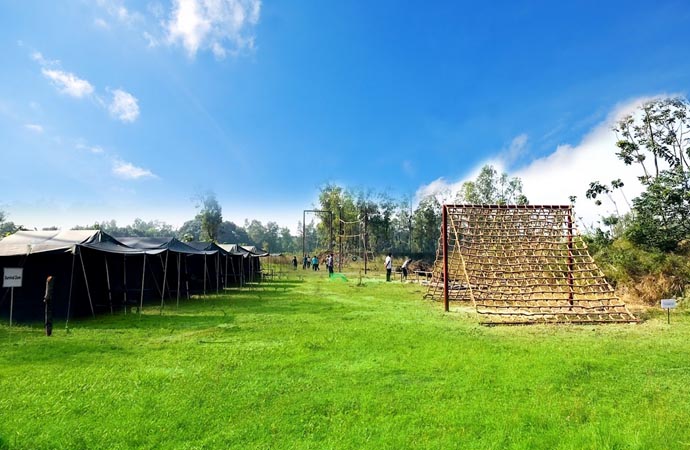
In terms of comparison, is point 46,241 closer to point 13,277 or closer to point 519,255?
point 13,277

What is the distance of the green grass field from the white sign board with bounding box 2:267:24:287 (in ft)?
2.87

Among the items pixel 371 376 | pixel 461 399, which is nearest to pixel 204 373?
pixel 371 376

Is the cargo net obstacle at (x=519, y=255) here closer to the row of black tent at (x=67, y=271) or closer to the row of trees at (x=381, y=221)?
the row of black tent at (x=67, y=271)

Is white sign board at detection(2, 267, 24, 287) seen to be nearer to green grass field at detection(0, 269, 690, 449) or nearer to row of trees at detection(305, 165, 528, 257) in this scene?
green grass field at detection(0, 269, 690, 449)

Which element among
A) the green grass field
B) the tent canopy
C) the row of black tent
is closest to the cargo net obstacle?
the green grass field

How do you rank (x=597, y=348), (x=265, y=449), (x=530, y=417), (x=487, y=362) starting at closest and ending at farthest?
(x=265, y=449)
(x=530, y=417)
(x=487, y=362)
(x=597, y=348)

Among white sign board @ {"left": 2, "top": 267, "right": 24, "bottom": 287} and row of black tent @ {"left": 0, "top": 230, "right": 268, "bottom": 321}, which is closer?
white sign board @ {"left": 2, "top": 267, "right": 24, "bottom": 287}

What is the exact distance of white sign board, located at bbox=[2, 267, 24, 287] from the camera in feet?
25.6

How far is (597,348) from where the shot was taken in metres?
5.98

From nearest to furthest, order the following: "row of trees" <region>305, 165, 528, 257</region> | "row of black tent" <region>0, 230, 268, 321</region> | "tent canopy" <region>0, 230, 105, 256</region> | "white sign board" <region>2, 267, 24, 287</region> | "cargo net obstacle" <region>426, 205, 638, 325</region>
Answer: "white sign board" <region>2, 267, 24, 287</region>, "tent canopy" <region>0, 230, 105, 256</region>, "row of black tent" <region>0, 230, 268, 321</region>, "cargo net obstacle" <region>426, 205, 638, 325</region>, "row of trees" <region>305, 165, 528, 257</region>

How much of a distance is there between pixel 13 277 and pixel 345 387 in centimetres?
745

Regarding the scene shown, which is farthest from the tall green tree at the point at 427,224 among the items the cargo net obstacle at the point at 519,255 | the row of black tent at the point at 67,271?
the row of black tent at the point at 67,271

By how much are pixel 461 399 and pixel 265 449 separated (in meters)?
1.94

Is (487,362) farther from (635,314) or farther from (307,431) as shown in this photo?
(635,314)
